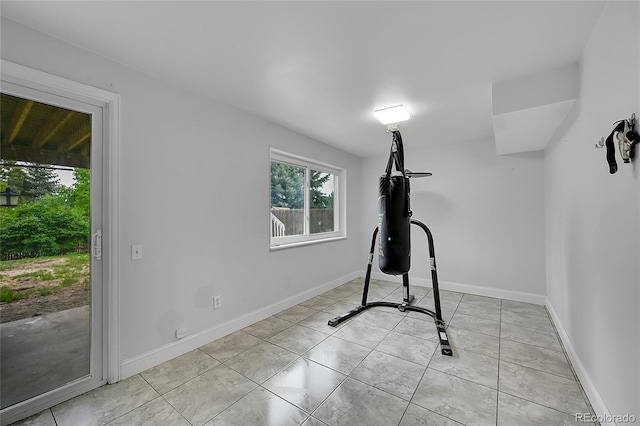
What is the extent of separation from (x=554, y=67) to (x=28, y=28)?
11.6 feet

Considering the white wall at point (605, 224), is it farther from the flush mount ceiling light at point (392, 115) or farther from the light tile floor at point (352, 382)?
the flush mount ceiling light at point (392, 115)

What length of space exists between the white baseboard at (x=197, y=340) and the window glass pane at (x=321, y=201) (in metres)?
1.16

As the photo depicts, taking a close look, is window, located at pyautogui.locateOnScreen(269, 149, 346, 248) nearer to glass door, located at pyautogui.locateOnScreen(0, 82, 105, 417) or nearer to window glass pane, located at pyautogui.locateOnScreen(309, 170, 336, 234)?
window glass pane, located at pyautogui.locateOnScreen(309, 170, 336, 234)

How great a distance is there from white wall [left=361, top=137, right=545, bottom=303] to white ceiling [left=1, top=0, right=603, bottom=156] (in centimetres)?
158

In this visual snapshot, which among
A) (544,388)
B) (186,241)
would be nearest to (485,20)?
(544,388)

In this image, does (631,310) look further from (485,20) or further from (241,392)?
(241,392)

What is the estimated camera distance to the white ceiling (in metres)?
1.40

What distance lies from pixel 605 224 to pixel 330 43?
1940 mm

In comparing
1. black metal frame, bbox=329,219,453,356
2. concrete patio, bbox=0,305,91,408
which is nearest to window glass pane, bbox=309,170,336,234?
black metal frame, bbox=329,219,453,356

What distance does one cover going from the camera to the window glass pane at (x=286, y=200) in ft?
11.3

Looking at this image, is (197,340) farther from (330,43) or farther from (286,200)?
(330,43)

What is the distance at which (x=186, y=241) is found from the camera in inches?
89.2

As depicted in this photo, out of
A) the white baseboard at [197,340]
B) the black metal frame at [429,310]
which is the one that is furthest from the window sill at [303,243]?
the black metal frame at [429,310]

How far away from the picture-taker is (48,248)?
5.43 feet
